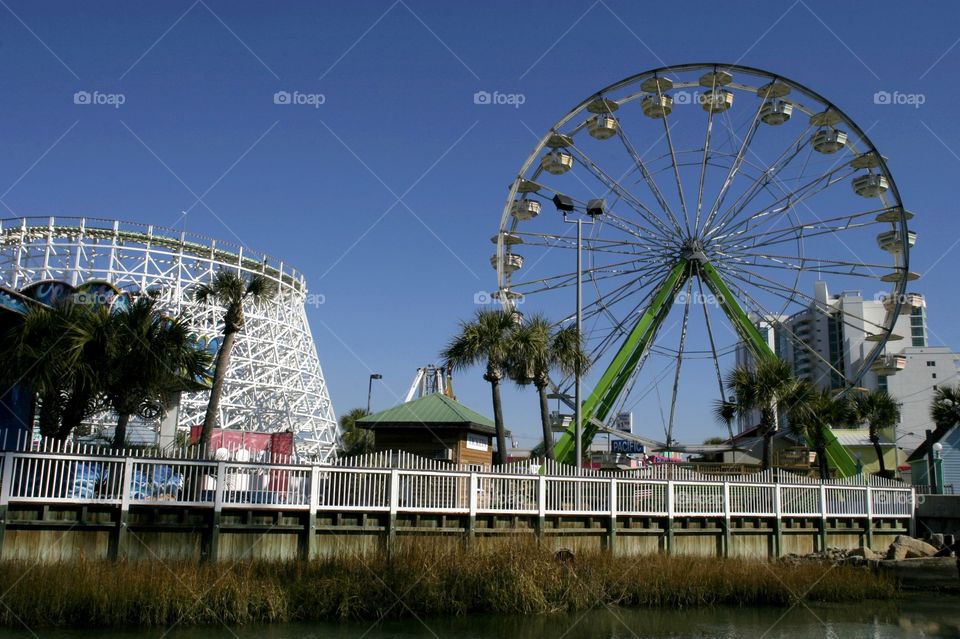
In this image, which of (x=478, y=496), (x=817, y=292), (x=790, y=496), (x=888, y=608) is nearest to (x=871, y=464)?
(x=790, y=496)

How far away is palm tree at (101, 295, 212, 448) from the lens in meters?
19.6

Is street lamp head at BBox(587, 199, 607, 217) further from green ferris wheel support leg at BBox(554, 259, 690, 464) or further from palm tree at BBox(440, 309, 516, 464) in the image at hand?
green ferris wheel support leg at BBox(554, 259, 690, 464)

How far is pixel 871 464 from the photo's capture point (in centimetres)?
5628

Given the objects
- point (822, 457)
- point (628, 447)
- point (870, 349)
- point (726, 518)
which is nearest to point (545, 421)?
point (726, 518)

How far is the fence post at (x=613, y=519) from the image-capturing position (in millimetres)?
19609

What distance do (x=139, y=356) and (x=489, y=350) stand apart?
32.8 ft

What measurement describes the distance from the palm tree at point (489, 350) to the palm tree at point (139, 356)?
790cm

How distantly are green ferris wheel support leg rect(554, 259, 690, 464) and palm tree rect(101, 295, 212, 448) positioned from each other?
16.0 m

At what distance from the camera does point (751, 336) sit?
110 ft

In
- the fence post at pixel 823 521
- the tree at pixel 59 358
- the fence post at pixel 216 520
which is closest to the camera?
the fence post at pixel 216 520

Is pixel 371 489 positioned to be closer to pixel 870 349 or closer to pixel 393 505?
pixel 393 505

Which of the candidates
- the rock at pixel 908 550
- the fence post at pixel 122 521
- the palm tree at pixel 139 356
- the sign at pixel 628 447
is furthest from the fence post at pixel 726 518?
the sign at pixel 628 447

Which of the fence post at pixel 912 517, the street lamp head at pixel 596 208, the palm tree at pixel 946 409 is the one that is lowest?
the fence post at pixel 912 517

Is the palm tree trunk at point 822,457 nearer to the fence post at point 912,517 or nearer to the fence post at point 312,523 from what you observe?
the fence post at point 912,517
